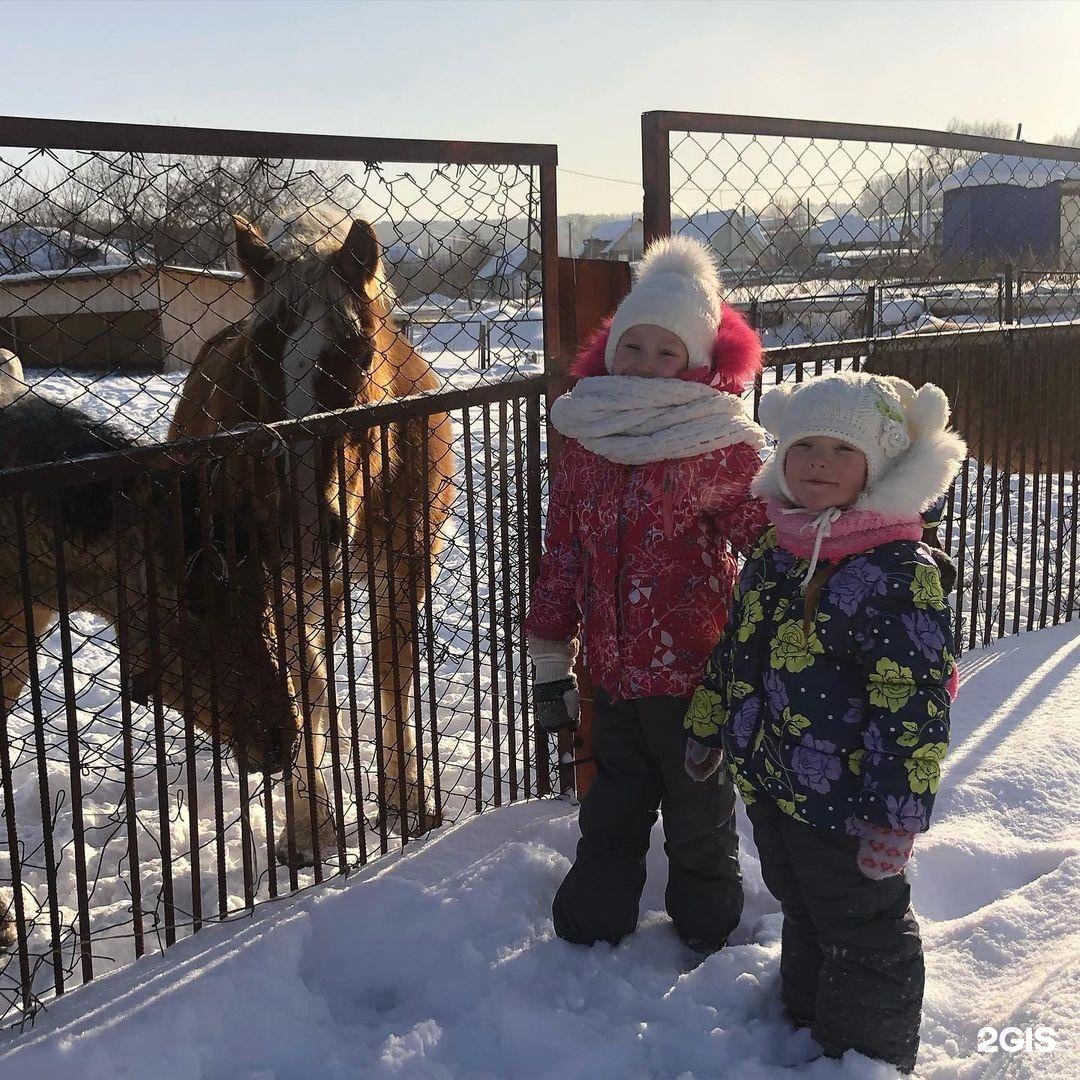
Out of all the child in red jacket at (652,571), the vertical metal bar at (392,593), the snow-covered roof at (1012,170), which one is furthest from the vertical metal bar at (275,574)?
the snow-covered roof at (1012,170)

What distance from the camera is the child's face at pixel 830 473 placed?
2104 mm

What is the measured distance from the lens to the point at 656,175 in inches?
126

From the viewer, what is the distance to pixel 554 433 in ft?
10.8

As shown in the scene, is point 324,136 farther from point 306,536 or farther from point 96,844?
point 96,844

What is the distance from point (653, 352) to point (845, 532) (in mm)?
760

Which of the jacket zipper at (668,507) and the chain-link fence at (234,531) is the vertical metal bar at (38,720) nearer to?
the chain-link fence at (234,531)

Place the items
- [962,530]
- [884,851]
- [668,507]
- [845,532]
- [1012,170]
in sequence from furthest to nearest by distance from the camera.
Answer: [1012,170], [962,530], [668,507], [845,532], [884,851]

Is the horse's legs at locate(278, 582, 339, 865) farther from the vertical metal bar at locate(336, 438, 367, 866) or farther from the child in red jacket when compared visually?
the child in red jacket

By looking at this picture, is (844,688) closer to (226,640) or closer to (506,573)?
(506,573)

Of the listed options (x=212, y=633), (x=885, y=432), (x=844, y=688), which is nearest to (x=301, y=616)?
(x=212, y=633)

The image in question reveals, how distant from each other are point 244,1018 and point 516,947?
2.40 feet

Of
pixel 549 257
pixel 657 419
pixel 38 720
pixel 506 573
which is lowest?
pixel 38 720

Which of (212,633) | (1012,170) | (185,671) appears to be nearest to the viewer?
(185,671)

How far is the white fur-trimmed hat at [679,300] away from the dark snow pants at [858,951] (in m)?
1.24
